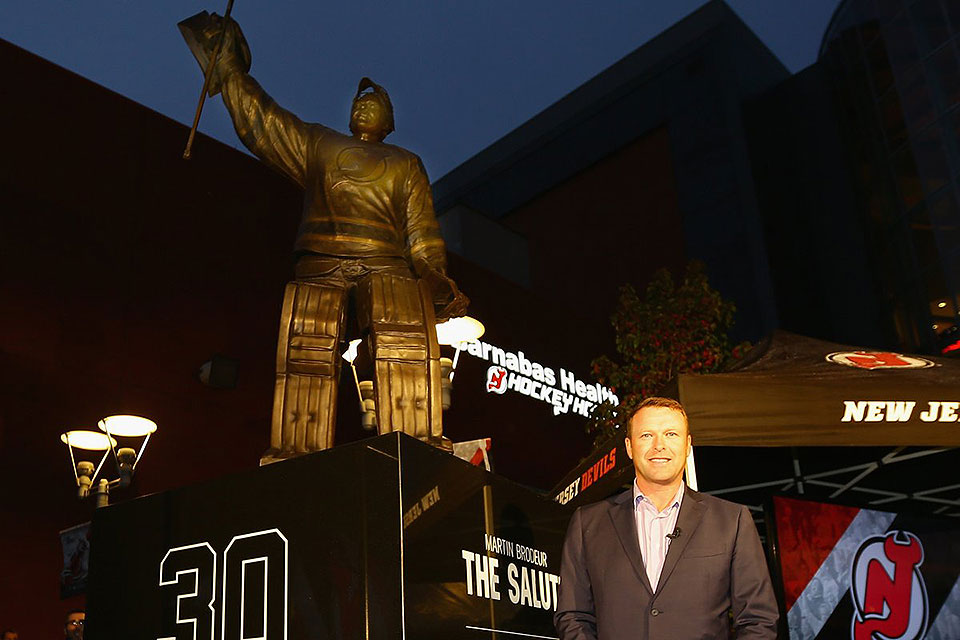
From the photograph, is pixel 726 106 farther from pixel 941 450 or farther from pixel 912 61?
pixel 941 450

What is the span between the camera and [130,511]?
369 cm

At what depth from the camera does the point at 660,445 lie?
242 cm

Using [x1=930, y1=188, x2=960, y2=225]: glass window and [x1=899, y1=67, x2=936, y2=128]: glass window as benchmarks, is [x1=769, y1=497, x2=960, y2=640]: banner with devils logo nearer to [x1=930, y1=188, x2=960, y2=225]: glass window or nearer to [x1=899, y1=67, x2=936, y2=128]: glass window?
[x1=930, y1=188, x2=960, y2=225]: glass window

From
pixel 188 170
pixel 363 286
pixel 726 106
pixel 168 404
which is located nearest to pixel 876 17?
pixel 726 106

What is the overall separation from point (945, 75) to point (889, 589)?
16409 millimetres

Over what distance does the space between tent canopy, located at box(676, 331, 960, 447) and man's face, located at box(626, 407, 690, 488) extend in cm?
207

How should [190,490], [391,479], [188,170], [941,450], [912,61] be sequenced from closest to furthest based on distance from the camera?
[391,479] < [190,490] < [941,450] < [188,170] < [912,61]

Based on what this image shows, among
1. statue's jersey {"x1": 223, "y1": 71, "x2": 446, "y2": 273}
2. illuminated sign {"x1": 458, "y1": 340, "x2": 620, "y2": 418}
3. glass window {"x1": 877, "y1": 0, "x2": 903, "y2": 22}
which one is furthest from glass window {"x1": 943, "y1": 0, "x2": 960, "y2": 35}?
statue's jersey {"x1": 223, "y1": 71, "x2": 446, "y2": 273}

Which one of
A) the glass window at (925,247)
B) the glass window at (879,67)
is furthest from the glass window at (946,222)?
the glass window at (879,67)

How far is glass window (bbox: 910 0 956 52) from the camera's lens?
18.9 metres

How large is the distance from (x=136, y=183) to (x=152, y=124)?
0.73m

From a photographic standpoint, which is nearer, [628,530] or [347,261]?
[628,530]

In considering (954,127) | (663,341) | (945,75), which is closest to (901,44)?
(945,75)

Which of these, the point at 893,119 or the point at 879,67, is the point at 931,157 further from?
the point at 879,67
